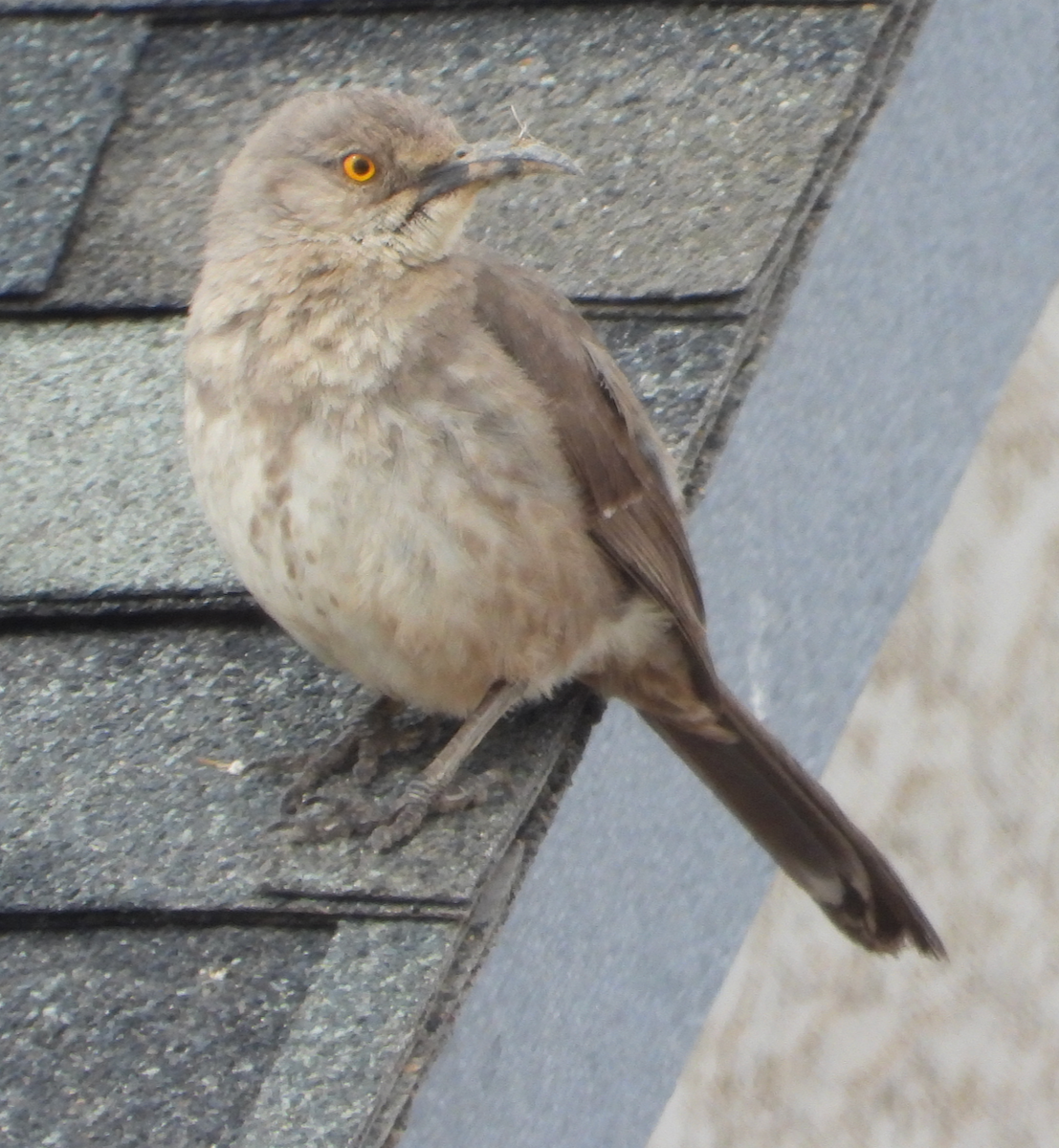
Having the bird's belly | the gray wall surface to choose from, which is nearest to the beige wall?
the gray wall surface

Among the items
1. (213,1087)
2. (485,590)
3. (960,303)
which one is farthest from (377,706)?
(960,303)

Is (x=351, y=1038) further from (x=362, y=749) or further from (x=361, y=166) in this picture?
(x=361, y=166)

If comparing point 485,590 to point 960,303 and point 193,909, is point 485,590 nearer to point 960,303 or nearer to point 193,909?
point 193,909

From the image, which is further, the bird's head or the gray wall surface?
the bird's head

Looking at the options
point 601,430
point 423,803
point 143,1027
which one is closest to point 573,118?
point 601,430

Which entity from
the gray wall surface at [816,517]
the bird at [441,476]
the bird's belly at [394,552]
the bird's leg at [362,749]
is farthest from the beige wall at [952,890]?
the bird's belly at [394,552]

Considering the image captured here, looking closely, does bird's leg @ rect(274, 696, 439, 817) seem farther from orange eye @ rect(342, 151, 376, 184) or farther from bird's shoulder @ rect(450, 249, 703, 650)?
orange eye @ rect(342, 151, 376, 184)
